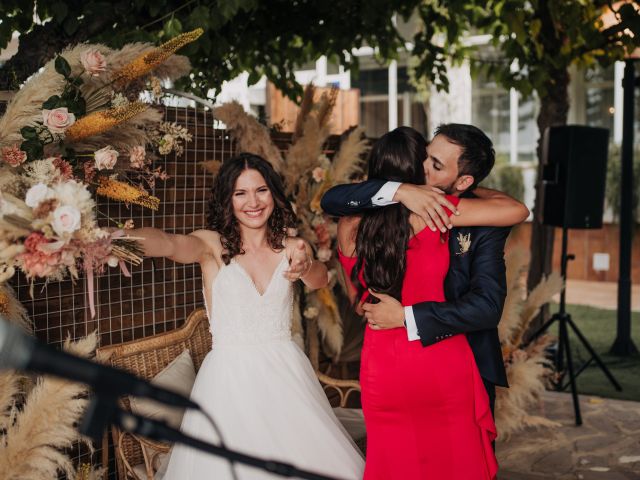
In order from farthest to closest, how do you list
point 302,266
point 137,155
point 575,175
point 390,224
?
1. point 575,175
2. point 137,155
3. point 302,266
4. point 390,224

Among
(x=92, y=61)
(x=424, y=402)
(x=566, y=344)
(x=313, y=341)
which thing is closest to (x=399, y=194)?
(x=424, y=402)

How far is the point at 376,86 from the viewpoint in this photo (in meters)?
15.2

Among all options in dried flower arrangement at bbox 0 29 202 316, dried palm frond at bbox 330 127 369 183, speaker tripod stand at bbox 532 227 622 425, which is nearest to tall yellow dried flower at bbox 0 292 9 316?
dried flower arrangement at bbox 0 29 202 316

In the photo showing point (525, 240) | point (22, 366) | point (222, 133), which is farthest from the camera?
point (525, 240)

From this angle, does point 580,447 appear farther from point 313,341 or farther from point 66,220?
point 66,220

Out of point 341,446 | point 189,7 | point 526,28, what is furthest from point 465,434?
point 526,28

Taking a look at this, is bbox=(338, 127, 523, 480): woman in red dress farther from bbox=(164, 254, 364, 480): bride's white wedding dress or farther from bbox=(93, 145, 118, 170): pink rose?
bbox=(93, 145, 118, 170): pink rose

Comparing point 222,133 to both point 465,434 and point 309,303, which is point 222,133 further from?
point 465,434

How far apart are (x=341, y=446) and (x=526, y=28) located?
3976mm

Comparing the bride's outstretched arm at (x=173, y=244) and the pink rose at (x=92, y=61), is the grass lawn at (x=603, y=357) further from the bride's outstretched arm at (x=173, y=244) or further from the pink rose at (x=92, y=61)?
the pink rose at (x=92, y=61)

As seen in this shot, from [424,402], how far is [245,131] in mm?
2108

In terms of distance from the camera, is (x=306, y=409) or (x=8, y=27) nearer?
(x=306, y=409)

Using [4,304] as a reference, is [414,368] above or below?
below

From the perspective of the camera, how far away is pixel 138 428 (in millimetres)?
793
